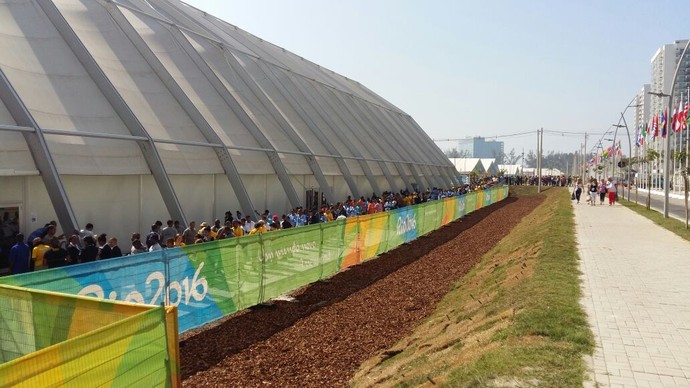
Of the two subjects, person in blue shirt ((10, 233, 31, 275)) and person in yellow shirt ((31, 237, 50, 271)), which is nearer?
person in blue shirt ((10, 233, 31, 275))

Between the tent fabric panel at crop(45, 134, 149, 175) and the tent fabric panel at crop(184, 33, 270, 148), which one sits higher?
the tent fabric panel at crop(184, 33, 270, 148)

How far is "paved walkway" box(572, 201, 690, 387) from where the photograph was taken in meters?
6.03

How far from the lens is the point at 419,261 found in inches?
683

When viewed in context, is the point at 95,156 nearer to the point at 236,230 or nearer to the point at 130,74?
the point at 236,230

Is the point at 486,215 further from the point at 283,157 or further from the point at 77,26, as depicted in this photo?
the point at 77,26

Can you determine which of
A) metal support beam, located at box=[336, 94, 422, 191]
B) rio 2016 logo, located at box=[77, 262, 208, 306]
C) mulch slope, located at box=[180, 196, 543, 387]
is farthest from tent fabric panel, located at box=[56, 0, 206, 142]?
metal support beam, located at box=[336, 94, 422, 191]

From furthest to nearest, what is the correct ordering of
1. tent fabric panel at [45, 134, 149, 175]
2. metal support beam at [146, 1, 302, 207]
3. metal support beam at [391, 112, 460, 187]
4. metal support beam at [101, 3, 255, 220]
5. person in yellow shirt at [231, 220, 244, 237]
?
metal support beam at [391, 112, 460, 187]
metal support beam at [146, 1, 302, 207]
metal support beam at [101, 3, 255, 220]
person in yellow shirt at [231, 220, 244, 237]
tent fabric panel at [45, 134, 149, 175]

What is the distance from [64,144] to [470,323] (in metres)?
10.7

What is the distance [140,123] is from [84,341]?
1193cm

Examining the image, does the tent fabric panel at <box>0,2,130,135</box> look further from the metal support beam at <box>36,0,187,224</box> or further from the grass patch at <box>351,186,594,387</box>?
the grass patch at <box>351,186,594,387</box>

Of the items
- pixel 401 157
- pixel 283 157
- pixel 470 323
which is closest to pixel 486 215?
pixel 401 157

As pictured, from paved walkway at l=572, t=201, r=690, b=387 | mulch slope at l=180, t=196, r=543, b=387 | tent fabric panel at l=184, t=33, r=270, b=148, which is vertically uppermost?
tent fabric panel at l=184, t=33, r=270, b=148

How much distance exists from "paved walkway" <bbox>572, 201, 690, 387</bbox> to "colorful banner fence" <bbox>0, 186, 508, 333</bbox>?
6.09 meters

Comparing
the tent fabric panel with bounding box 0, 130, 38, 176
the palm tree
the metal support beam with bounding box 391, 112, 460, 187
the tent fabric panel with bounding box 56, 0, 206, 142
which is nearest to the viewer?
the tent fabric panel with bounding box 0, 130, 38, 176
